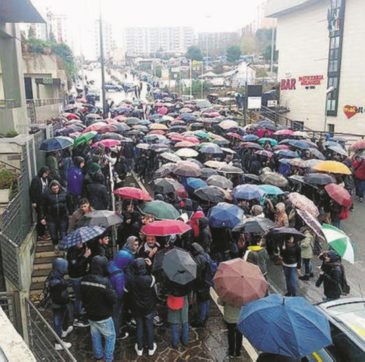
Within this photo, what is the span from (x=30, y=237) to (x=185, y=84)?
5212cm

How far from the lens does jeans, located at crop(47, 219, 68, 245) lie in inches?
360

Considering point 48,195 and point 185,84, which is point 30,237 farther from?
point 185,84

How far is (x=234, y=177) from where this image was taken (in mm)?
13039

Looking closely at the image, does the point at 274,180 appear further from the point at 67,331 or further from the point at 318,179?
the point at 67,331

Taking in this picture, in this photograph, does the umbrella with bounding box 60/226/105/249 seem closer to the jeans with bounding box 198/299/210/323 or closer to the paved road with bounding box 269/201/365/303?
the jeans with bounding box 198/299/210/323

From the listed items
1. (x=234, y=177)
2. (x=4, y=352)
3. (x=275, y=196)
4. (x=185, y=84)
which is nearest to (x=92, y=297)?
(x=4, y=352)

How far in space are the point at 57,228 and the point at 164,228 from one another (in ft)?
9.41

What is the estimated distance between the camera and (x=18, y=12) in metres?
13.1

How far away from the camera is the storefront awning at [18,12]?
12398 millimetres

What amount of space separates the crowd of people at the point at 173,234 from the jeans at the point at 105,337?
0.02m

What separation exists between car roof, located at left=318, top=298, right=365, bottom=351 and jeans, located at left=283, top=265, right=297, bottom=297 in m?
2.22

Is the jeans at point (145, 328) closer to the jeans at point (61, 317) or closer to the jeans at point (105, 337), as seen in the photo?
the jeans at point (105, 337)

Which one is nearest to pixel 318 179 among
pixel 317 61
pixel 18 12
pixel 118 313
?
pixel 118 313

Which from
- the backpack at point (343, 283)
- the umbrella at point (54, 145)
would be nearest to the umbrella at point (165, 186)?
the umbrella at point (54, 145)
